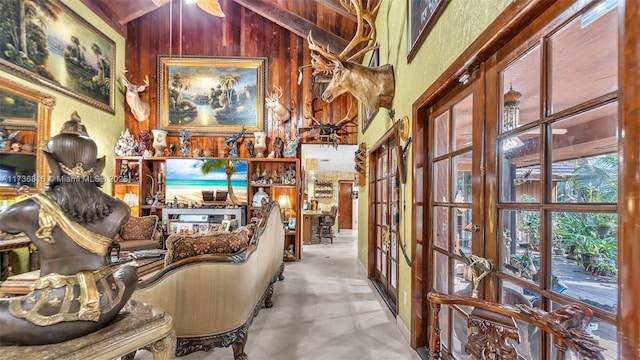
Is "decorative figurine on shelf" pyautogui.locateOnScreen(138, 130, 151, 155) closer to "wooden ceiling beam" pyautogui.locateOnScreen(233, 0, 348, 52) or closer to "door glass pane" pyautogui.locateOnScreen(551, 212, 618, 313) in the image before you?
"wooden ceiling beam" pyautogui.locateOnScreen(233, 0, 348, 52)

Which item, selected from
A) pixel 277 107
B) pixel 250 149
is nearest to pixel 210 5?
pixel 277 107

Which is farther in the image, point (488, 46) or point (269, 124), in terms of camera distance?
point (269, 124)

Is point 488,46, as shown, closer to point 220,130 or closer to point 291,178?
point 291,178

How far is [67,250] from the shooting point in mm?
860

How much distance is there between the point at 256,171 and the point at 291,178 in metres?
0.75

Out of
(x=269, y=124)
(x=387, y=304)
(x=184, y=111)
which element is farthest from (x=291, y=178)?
(x=387, y=304)

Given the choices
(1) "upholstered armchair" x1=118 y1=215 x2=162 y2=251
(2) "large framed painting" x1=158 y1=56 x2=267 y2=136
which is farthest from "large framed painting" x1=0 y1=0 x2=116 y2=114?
(1) "upholstered armchair" x1=118 y1=215 x2=162 y2=251

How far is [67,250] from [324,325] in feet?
7.53

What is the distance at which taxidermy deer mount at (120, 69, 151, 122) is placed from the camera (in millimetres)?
5266

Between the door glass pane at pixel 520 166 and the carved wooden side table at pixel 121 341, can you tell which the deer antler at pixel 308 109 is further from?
the carved wooden side table at pixel 121 341

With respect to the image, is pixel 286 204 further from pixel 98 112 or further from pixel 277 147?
pixel 98 112

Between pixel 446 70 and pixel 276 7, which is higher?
pixel 276 7

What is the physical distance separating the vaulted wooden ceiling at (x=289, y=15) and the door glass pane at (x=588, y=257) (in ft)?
14.2

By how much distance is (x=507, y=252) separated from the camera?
1214 millimetres
